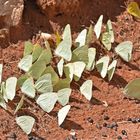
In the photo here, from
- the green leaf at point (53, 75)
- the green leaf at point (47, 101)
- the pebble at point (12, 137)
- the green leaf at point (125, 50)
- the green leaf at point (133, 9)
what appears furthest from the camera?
the green leaf at point (133, 9)

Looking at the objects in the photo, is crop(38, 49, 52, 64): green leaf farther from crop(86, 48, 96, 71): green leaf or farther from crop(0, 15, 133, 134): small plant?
crop(86, 48, 96, 71): green leaf

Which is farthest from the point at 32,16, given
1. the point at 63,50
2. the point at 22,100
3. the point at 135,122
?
the point at 135,122

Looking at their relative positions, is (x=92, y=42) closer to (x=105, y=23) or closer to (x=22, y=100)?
(x=105, y=23)

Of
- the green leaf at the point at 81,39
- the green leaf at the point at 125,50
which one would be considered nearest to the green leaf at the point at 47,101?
the green leaf at the point at 81,39

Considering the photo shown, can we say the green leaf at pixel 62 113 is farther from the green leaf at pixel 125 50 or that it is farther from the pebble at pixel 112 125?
the green leaf at pixel 125 50

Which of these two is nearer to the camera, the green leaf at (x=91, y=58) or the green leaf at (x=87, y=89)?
the green leaf at (x=87, y=89)

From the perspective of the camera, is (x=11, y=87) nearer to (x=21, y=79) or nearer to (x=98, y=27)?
(x=21, y=79)
